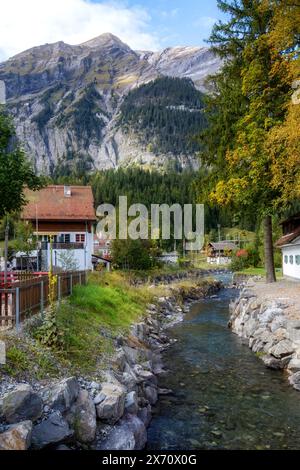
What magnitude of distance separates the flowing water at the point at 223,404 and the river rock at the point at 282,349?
31.1 inches

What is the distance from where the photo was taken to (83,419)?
340 inches

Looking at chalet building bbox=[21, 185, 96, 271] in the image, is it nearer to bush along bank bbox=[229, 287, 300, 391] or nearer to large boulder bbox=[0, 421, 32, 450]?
bush along bank bbox=[229, 287, 300, 391]

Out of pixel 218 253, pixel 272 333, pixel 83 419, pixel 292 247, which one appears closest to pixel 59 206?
pixel 292 247

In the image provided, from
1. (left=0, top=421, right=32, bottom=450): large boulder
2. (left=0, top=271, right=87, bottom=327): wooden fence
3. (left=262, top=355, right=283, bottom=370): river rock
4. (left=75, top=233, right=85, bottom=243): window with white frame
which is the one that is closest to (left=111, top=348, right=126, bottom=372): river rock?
(left=0, top=271, right=87, bottom=327): wooden fence

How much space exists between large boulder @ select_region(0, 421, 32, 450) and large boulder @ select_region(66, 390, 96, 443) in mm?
1544

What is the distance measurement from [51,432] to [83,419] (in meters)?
0.97

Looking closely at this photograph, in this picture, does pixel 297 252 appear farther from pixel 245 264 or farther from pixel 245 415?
pixel 245 264

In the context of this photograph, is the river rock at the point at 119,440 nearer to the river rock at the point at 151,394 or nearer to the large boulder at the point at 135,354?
the river rock at the point at 151,394

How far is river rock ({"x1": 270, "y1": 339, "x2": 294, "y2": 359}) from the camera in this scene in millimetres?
15805

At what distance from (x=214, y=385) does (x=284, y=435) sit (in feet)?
13.5

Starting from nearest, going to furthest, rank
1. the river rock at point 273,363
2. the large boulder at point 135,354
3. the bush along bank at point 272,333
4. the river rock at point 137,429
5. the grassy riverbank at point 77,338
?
the river rock at point 137,429 → the grassy riverbank at point 77,338 → the large boulder at point 135,354 → the bush along bank at point 272,333 → the river rock at point 273,363

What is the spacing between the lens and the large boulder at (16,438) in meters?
6.76

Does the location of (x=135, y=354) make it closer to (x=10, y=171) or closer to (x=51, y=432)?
(x=51, y=432)

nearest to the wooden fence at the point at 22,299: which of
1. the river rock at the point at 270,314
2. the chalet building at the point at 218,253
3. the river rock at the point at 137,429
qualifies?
the river rock at the point at 137,429
